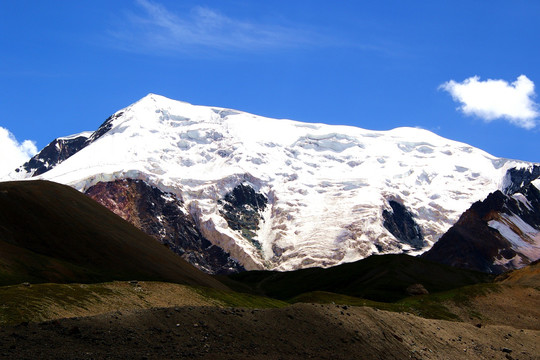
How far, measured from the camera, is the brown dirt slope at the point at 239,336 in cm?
4512

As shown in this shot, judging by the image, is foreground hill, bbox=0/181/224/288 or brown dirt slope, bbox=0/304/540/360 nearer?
brown dirt slope, bbox=0/304/540/360

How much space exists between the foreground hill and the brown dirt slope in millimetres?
61978

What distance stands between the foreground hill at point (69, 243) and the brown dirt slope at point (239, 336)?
62.0 meters

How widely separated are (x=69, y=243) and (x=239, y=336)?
294 ft

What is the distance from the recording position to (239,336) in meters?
51.9

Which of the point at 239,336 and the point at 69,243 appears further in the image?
the point at 69,243

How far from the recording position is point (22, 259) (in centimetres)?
11419

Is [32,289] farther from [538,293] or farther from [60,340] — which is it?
[538,293]

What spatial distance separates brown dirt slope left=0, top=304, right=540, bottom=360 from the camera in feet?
148

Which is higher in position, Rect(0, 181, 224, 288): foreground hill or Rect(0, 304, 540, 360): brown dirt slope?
Rect(0, 181, 224, 288): foreground hill

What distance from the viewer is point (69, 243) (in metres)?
134

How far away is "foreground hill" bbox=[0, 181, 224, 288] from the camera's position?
387 ft

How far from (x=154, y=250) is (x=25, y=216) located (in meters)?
30.7

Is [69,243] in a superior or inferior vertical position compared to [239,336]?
superior
